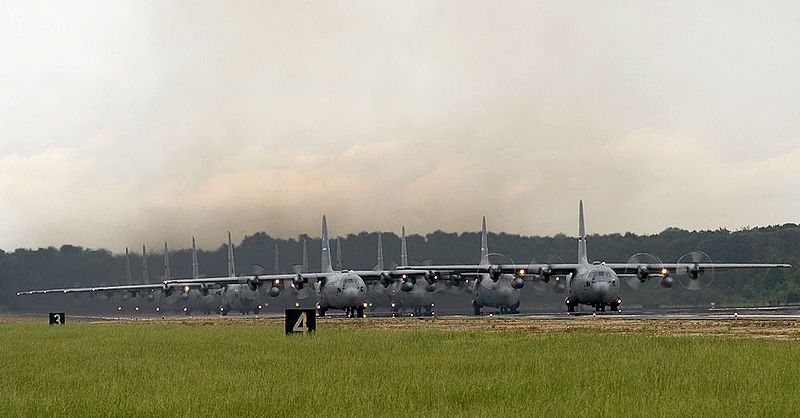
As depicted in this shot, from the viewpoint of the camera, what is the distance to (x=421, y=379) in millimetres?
23375

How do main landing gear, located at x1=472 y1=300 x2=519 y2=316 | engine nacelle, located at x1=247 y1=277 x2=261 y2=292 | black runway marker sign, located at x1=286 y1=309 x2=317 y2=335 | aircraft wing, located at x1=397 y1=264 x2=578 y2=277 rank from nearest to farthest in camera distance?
black runway marker sign, located at x1=286 y1=309 x2=317 y2=335 < aircraft wing, located at x1=397 y1=264 x2=578 y2=277 < engine nacelle, located at x1=247 y1=277 x2=261 y2=292 < main landing gear, located at x1=472 y1=300 x2=519 y2=316

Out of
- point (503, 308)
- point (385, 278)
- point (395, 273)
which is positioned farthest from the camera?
point (503, 308)

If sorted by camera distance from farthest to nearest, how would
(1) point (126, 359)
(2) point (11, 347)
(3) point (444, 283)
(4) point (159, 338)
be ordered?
(3) point (444, 283), (4) point (159, 338), (2) point (11, 347), (1) point (126, 359)

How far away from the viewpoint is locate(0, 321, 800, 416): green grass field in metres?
18.5

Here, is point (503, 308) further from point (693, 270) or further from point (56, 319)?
point (56, 319)

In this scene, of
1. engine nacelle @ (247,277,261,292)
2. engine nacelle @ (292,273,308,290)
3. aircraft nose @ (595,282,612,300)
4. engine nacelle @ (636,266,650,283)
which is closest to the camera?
aircraft nose @ (595,282,612,300)

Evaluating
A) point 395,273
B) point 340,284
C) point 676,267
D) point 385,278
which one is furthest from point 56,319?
point 676,267

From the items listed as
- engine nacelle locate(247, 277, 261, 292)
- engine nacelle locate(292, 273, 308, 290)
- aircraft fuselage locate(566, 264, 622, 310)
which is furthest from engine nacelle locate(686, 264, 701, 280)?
engine nacelle locate(247, 277, 261, 292)

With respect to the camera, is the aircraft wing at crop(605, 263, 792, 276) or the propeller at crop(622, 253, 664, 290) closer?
the aircraft wing at crop(605, 263, 792, 276)

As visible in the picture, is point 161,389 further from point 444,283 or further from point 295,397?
point 444,283

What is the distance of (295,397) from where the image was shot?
66.4 feet

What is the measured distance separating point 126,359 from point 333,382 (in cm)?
1246

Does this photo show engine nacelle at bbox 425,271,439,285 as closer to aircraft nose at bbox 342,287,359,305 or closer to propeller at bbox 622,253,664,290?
aircraft nose at bbox 342,287,359,305

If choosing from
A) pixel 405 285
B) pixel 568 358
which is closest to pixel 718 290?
pixel 405 285
